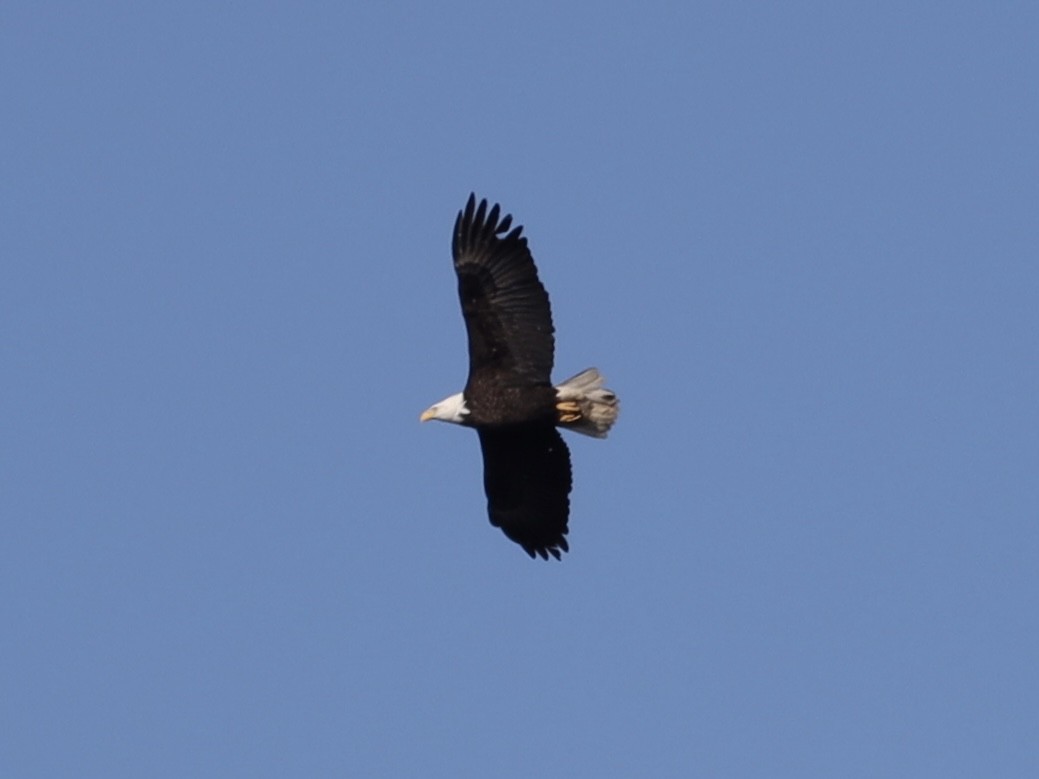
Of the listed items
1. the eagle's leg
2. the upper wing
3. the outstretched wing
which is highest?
the upper wing

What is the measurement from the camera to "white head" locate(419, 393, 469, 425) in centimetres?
2003

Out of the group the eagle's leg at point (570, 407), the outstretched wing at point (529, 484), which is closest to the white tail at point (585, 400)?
the eagle's leg at point (570, 407)

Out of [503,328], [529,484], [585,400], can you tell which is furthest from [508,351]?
[529,484]

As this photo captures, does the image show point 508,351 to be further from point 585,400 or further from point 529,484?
point 529,484

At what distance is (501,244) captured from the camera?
789 inches

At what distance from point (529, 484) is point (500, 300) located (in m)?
1.57

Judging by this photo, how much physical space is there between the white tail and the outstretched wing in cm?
25

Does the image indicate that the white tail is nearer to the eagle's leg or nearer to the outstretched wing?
the eagle's leg

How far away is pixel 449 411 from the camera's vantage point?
20094 millimetres

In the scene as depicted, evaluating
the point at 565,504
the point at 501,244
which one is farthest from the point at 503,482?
the point at 501,244

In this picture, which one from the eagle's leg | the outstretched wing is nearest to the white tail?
the eagle's leg

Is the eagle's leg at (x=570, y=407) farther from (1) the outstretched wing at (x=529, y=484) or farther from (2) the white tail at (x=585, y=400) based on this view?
(1) the outstretched wing at (x=529, y=484)

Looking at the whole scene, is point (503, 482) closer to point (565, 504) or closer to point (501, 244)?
point (565, 504)

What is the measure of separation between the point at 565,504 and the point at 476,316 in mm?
1768
